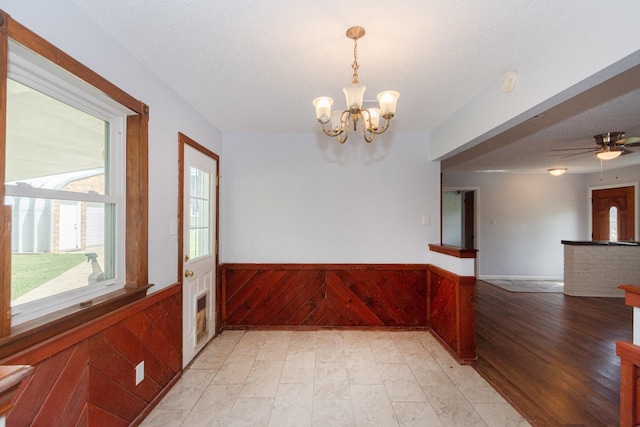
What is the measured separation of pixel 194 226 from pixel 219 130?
1.25 meters

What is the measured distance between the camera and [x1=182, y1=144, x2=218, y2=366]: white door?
2.45 metres

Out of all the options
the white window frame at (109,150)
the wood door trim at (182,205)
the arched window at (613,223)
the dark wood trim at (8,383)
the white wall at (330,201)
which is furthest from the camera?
the arched window at (613,223)

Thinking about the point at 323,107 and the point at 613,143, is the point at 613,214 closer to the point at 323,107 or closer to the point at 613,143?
the point at 613,143

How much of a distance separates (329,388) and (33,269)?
6.55ft

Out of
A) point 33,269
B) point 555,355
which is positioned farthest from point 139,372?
point 555,355

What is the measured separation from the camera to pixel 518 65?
179 centimetres

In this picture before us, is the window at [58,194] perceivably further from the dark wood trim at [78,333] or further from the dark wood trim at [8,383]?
the dark wood trim at [8,383]

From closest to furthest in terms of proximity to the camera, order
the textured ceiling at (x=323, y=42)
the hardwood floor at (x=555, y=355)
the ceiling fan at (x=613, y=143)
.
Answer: the textured ceiling at (x=323, y=42) → the hardwood floor at (x=555, y=355) → the ceiling fan at (x=613, y=143)

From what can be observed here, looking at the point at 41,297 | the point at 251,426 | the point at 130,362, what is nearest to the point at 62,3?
the point at 41,297

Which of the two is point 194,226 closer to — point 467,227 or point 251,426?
point 251,426

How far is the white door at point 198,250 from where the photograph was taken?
2.45m

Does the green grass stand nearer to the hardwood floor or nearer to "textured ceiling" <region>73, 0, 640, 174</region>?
"textured ceiling" <region>73, 0, 640, 174</region>

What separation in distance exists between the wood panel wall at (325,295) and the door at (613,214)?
5132mm

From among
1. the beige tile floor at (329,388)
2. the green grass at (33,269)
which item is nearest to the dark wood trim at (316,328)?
the beige tile floor at (329,388)
